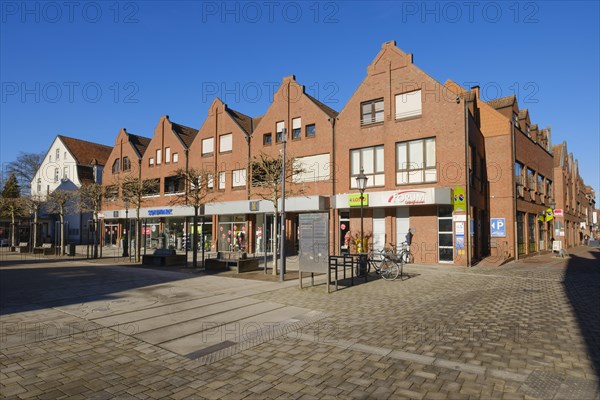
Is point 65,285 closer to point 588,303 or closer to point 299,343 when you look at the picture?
point 299,343

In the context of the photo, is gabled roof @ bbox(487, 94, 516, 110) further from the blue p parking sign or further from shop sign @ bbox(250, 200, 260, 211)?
shop sign @ bbox(250, 200, 260, 211)

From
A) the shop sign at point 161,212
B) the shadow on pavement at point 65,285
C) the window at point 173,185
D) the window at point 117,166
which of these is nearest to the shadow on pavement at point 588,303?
Answer: the shadow on pavement at point 65,285

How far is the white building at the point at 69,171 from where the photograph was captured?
46.2 metres

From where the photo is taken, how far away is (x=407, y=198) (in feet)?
63.6

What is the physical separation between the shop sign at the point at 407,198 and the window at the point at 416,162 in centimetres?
94

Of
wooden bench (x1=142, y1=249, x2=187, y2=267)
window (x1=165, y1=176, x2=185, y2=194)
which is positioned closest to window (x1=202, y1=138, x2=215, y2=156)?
window (x1=165, y1=176, x2=185, y2=194)

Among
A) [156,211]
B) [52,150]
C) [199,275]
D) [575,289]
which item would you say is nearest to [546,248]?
[575,289]

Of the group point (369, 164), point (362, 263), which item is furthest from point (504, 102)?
point (362, 263)

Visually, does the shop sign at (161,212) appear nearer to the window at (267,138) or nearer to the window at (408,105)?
the window at (267,138)

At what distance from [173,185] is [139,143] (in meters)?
10.3

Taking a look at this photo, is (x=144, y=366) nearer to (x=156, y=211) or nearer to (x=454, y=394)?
(x=454, y=394)

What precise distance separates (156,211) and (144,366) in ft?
101

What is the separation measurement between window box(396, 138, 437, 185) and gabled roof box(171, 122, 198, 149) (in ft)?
66.3

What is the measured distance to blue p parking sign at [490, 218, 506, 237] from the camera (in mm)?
23141
